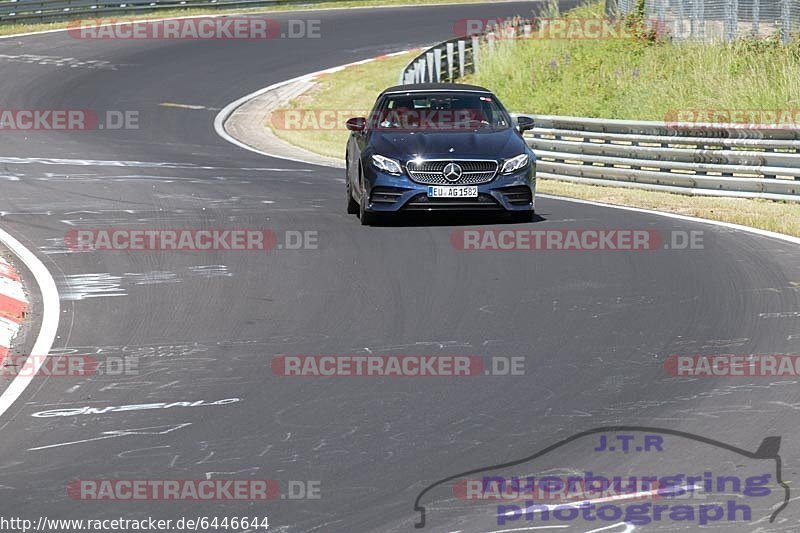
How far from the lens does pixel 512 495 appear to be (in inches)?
245

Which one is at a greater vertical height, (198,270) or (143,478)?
(143,478)

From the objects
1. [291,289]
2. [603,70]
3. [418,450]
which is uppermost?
[418,450]

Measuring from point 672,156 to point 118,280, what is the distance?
996 centimetres

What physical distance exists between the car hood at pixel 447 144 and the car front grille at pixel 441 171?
8 centimetres

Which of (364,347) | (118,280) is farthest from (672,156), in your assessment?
(364,347)

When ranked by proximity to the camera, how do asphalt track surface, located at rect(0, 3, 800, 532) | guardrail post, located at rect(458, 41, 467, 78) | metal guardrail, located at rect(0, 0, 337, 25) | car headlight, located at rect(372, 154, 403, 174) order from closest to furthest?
asphalt track surface, located at rect(0, 3, 800, 532)
car headlight, located at rect(372, 154, 403, 174)
guardrail post, located at rect(458, 41, 467, 78)
metal guardrail, located at rect(0, 0, 337, 25)

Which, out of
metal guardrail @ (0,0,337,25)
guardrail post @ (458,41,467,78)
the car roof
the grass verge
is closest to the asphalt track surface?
the car roof

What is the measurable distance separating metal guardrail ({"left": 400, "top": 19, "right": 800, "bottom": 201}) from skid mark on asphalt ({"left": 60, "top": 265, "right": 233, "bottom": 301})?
27.7 ft

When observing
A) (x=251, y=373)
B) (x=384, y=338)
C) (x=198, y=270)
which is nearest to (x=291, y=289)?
(x=198, y=270)

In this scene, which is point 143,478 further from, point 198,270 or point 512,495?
point 198,270

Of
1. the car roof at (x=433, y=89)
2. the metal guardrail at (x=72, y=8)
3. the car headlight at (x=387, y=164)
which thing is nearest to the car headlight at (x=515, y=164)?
the car headlight at (x=387, y=164)

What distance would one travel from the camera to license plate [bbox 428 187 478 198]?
581 inches

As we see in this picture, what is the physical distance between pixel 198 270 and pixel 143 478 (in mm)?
6195

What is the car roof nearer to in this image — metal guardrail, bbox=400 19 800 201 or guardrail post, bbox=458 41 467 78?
metal guardrail, bbox=400 19 800 201
